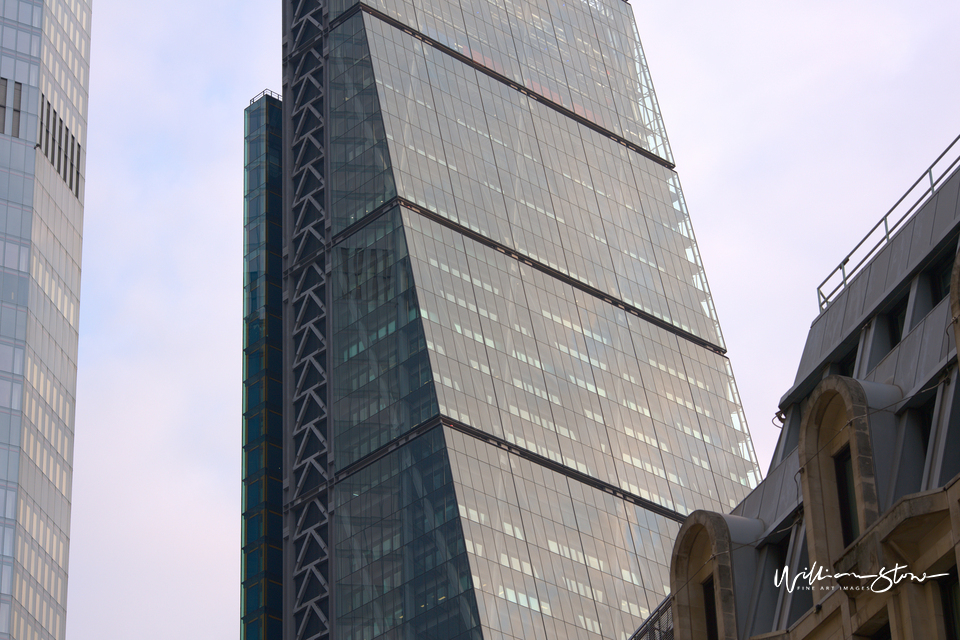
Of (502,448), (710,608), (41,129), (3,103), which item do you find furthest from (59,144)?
(710,608)

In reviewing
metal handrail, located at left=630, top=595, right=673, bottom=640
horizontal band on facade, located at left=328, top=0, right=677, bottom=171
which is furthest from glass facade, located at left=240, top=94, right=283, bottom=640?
metal handrail, located at left=630, top=595, right=673, bottom=640

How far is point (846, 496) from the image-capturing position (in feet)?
→ 110

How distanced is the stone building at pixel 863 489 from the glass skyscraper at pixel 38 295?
92.1 metres

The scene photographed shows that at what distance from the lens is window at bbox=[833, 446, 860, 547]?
107 ft

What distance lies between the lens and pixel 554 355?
147 metres

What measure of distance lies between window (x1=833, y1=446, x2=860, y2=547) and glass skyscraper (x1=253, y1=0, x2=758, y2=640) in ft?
285

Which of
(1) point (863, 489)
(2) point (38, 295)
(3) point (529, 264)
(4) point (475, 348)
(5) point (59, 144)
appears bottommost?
(1) point (863, 489)

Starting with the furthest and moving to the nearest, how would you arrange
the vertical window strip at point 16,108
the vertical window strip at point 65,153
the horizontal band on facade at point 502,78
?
1. the horizontal band on facade at point 502,78
2. the vertical window strip at point 65,153
3. the vertical window strip at point 16,108

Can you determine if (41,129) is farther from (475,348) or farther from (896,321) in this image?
(896,321)

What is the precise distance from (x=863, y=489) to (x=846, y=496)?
5.73ft

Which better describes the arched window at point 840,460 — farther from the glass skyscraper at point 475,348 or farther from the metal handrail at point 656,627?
the glass skyscraper at point 475,348

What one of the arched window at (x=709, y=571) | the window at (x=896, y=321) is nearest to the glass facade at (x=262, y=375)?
the arched window at (x=709, y=571)

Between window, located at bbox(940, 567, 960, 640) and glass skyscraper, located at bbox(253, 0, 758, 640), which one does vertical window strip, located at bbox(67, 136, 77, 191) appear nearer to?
glass skyscraper, located at bbox(253, 0, 758, 640)

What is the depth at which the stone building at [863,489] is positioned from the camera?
2941 centimetres
